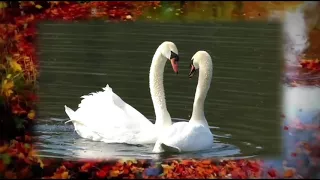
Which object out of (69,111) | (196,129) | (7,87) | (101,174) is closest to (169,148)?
(196,129)

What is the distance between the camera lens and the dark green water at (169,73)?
13.0 ft

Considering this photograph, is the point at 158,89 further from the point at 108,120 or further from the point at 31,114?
the point at 31,114

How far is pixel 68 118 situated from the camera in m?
4.05

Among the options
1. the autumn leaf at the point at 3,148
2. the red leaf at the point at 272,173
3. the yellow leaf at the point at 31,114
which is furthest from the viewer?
the yellow leaf at the point at 31,114

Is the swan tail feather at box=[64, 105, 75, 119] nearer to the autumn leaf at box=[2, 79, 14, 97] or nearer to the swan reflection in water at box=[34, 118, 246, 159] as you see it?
the swan reflection in water at box=[34, 118, 246, 159]

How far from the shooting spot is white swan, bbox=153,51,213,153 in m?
3.76

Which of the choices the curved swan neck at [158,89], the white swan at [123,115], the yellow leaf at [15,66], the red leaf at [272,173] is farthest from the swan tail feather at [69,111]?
the red leaf at [272,173]

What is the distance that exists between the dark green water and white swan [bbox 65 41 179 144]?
4 cm

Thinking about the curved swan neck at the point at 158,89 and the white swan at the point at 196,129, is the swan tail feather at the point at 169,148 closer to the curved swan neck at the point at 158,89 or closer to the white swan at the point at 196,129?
the white swan at the point at 196,129

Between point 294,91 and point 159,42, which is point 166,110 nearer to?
point 159,42

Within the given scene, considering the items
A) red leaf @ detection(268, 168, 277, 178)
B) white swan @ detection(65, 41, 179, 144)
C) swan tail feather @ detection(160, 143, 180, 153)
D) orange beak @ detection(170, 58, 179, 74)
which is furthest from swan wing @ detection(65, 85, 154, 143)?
red leaf @ detection(268, 168, 277, 178)

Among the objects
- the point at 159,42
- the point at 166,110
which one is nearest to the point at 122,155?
the point at 166,110

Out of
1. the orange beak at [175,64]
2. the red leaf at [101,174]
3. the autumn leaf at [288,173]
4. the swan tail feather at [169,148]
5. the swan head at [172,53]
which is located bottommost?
the autumn leaf at [288,173]

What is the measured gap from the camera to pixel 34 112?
13.0 feet
